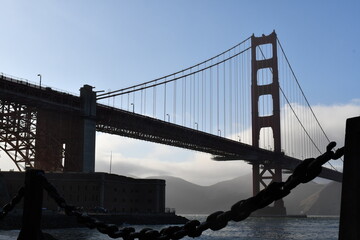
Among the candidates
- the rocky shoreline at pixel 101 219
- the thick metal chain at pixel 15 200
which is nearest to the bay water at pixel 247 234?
the rocky shoreline at pixel 101 219

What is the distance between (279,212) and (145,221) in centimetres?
3834

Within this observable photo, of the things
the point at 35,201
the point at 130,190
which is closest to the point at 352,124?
the point at 35,201

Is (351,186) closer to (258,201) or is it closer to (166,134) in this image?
(258,201)

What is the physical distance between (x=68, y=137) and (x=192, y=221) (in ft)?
225

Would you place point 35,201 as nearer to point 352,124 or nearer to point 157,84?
point 352,124

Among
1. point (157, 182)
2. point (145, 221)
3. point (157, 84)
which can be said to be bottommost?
point (145, 221)

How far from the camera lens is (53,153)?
73625 mm

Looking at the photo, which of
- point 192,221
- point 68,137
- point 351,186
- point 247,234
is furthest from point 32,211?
point 68,137

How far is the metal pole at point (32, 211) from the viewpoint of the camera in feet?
20.1

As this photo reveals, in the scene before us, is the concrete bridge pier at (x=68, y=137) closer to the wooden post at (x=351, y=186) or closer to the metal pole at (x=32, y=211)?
the metal pole at (x=32, y=211)

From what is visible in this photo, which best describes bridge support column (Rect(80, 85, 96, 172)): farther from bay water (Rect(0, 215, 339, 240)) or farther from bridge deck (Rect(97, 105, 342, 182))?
bay water (Rect(0, 215, 339, 240))

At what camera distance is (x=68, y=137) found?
71.4 metres

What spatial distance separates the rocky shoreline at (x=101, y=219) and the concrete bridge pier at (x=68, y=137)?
Result: 8.52 meters

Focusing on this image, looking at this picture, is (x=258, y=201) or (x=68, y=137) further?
(x=68, y=137)
